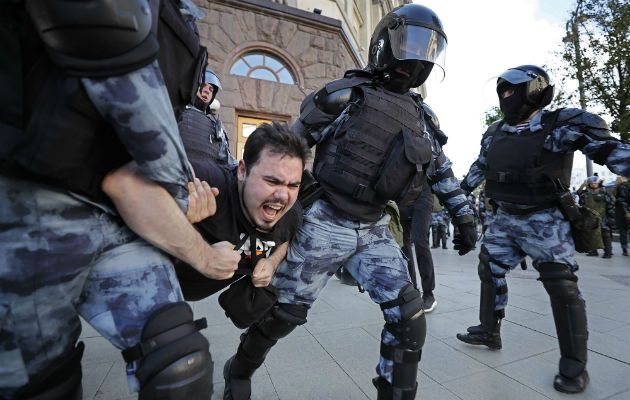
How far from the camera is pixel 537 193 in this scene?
227 cm

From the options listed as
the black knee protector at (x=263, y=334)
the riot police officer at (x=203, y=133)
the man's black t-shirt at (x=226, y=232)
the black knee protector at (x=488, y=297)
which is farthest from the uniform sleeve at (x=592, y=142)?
the riot police officer at (x=203, y=133)

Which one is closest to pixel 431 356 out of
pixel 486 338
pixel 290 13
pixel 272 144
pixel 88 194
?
pixel 486 338

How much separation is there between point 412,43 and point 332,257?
138cm

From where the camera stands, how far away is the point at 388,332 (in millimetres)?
1667

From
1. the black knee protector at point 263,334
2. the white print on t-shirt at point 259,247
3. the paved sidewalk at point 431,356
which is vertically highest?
the white print on t-shirt at point 259,247

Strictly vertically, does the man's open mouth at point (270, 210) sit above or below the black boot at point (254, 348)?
above

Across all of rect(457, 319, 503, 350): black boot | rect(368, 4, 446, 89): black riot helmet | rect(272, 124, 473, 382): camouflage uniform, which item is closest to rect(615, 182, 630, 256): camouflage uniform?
rect(457, 319, 503, 350): black boot

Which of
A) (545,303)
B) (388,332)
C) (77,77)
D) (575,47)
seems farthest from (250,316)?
(575,47)

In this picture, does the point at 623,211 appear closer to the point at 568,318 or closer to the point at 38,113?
the point at 568,318

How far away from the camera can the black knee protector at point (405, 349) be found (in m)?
1.54

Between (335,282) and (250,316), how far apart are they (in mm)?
3405

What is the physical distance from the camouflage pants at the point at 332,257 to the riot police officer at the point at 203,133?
937mm

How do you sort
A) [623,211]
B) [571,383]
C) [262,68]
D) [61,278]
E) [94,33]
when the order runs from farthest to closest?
1. [623,211]
2. [262,68]
3. [571,383]
4. [61,278]
5. [94,33]

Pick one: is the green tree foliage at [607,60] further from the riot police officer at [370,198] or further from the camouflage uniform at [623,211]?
the riot police officer at [370,198]
